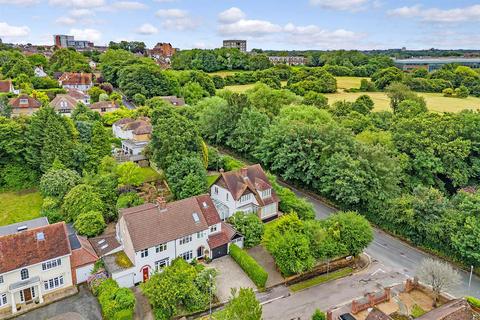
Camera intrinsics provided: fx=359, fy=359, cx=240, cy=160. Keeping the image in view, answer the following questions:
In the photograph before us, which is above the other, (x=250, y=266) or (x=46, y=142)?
(x=46, y=142)

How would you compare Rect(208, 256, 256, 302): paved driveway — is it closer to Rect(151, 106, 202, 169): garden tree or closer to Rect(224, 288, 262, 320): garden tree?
Rect(224, 288, 262, 320): garden tree

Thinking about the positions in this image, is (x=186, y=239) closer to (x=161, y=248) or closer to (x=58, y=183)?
(x=161, y=248)

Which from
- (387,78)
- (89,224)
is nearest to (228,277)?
(89,224)

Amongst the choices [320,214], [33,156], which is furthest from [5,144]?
[320,214]

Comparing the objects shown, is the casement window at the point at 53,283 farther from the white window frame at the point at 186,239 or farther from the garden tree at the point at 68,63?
the garden tree at the point at 68,63

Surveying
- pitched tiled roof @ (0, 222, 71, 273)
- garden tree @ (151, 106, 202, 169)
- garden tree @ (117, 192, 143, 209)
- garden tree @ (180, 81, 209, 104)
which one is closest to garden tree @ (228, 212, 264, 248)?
garden tree @ (117, 192, 143, 209)
